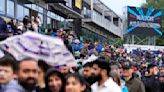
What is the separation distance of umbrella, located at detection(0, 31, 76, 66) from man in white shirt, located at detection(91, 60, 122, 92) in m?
1.73

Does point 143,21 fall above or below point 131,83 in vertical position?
above

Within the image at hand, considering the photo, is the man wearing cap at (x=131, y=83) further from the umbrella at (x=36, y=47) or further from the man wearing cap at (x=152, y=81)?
the umbrella at (x=36, y=47)

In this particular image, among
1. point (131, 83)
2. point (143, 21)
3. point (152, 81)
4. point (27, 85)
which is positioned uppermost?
point (143, 21)

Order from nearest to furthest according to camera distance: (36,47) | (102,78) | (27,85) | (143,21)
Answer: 1. (27,85)
2. (36,47)
3. (102,78)
4. (143,21)

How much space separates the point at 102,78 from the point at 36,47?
8.03 feet

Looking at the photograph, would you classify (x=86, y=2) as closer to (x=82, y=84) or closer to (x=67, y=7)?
(x=67, y=7)

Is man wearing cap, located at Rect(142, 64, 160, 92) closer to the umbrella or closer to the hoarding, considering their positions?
the umbrella

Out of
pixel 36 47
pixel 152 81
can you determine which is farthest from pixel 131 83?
pixel 36 47

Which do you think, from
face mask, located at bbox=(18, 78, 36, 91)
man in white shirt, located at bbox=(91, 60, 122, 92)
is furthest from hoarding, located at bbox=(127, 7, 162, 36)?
face mask, located at bbox=(18, 78, 36, 91)

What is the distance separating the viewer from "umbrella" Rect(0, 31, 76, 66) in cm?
492

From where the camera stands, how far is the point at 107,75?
7320 mm

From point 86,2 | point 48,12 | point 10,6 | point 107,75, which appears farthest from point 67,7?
point 107,75

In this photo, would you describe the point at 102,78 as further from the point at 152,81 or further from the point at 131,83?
the point at 152,81

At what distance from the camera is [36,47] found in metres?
4.96
